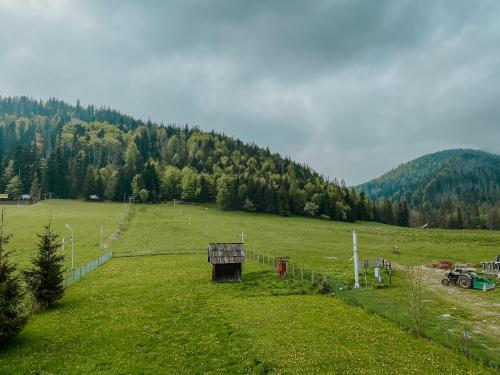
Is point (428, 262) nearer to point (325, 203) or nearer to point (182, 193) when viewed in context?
point (325, 203)

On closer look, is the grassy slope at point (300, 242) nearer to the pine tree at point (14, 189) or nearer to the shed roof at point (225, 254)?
the shed roof at point (225, 254)

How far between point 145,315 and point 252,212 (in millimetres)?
112833

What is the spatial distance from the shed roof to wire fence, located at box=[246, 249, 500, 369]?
27.1 feet

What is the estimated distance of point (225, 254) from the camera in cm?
4691

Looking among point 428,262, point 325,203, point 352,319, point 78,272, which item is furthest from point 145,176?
point 352,319

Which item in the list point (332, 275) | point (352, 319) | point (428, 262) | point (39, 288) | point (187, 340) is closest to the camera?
point (187, 340)

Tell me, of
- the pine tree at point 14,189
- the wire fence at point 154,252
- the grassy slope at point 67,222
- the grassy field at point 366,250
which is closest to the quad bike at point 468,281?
the grassy field at point 366,250

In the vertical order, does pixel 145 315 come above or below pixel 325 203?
below

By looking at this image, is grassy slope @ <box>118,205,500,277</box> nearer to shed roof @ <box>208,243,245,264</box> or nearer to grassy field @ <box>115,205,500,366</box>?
grassy field @ <box>115,205,500,366</box>

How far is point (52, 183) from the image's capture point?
490 feet

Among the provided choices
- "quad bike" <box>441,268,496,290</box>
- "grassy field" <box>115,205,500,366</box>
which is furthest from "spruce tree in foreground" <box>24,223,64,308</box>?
"quad bike" <box>441,268,496,290</box>

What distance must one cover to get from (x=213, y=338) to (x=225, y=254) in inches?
846

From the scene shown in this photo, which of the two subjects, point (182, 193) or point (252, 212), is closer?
point (252, 212)

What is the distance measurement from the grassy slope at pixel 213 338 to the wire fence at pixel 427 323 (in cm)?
93
